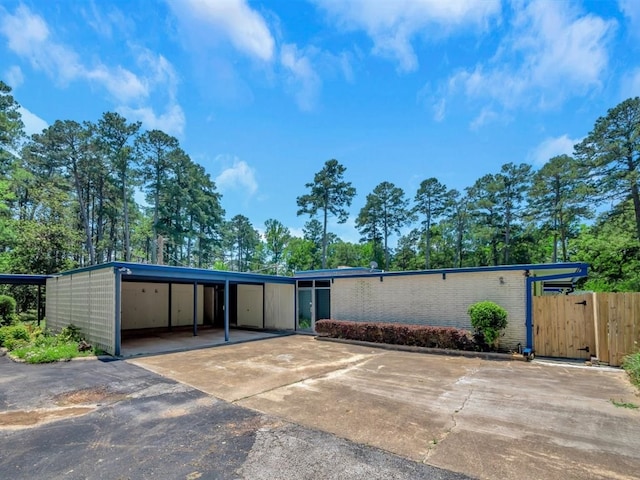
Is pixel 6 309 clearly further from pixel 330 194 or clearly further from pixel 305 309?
pixel 330 194

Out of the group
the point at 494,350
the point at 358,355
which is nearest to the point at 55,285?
the point at 358,355

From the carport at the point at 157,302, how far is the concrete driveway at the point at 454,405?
246 cm

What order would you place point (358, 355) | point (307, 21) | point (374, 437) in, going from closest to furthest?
point (374, 437) → point (358, 355) → point (307, 21)

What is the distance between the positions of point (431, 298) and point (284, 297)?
6.92m

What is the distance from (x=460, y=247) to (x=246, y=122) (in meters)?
26.4

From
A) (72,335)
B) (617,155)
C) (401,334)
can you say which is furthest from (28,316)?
(617,155)

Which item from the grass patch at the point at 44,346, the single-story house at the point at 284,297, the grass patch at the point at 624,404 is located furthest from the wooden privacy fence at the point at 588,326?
the grass patch at the point at 44,346

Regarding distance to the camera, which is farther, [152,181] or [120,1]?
[152,181]

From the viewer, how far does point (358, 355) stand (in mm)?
9461

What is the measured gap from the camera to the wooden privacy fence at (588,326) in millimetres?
7391

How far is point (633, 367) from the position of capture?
21.0 ft

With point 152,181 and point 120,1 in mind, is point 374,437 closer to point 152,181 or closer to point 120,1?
point 120,1

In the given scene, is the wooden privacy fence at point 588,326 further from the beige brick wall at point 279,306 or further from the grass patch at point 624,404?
the beige brick wall at point 279,306

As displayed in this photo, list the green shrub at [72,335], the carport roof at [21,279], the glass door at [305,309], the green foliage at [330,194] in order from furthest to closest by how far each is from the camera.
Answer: the green foliage at [330,194]
the glass door at [305,309]
the carport roof at [21,279]
the green shrub at [72,335]
